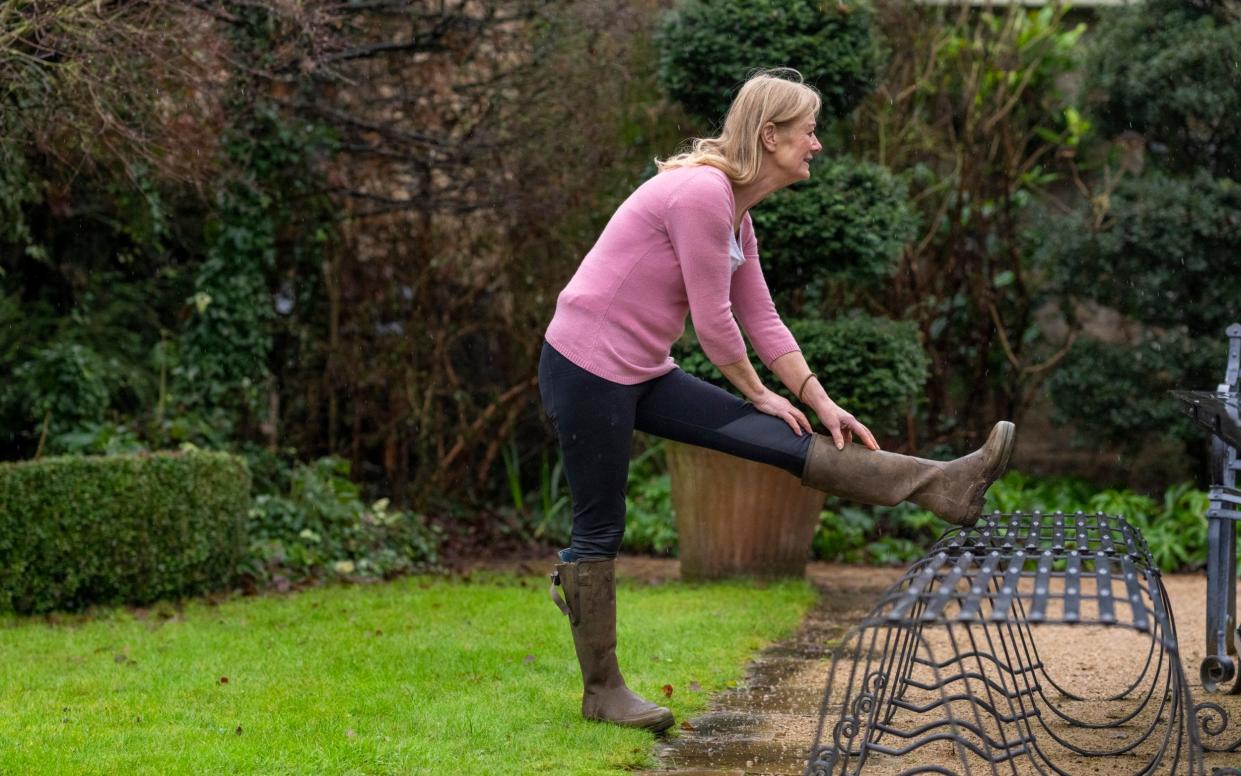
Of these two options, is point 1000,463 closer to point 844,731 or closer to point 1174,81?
point 844,731

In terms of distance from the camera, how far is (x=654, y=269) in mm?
3447

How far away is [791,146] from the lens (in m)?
3.46

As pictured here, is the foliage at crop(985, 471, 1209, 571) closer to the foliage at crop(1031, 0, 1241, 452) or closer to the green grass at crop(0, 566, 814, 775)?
the foliage at crop(1031, 0, 1241, 452)

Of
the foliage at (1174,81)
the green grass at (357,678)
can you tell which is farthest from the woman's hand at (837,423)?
the foliage at (1174,81)

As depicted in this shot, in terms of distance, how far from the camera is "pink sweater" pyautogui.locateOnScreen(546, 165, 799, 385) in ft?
11.0

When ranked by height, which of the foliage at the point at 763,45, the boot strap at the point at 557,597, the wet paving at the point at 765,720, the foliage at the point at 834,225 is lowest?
the wet paving at the point at 765,720

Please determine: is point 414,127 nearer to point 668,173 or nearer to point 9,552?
point 9,552

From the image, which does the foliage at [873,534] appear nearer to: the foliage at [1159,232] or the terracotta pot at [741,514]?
the foliage at [1159,232]

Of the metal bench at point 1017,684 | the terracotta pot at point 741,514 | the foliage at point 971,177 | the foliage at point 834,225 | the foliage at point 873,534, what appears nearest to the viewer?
the metal bench at point 1017,684

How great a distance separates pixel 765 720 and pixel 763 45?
3.68 m

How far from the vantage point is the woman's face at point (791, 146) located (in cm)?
346

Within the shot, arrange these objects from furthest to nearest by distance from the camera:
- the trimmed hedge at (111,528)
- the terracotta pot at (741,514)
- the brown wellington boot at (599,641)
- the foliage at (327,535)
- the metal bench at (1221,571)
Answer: the foliage at (327,535), the terracotta pot at (741,514), the trimmed hedge at (111,528), the metal bench at (1221,571), the brown wellington boot at (599,641)

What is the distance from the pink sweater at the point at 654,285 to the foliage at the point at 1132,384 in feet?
17.5

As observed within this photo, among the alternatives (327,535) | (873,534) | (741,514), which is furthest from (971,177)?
(327,535)
